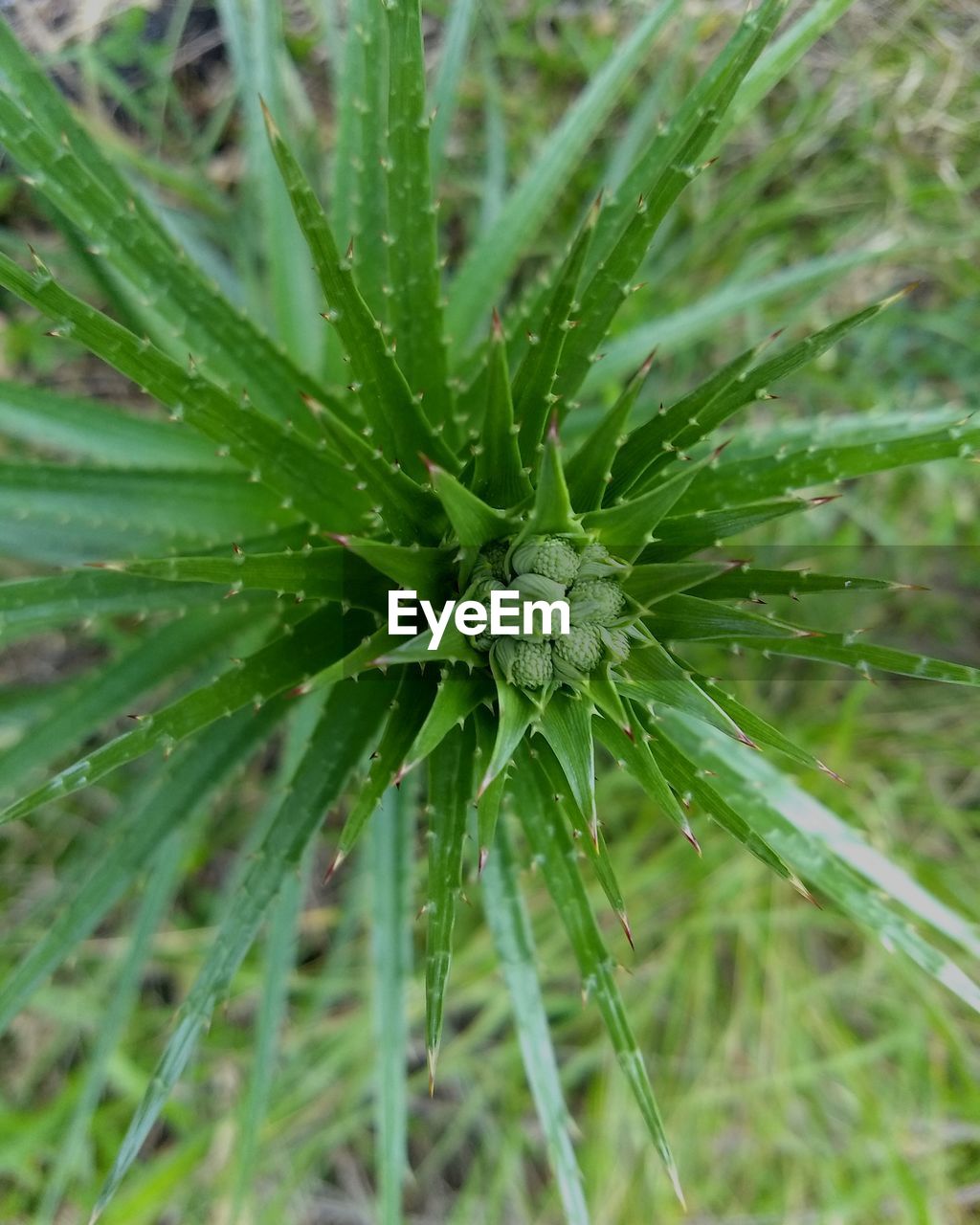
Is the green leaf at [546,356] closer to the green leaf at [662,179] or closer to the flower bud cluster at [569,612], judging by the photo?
the green leaf at [662,179]

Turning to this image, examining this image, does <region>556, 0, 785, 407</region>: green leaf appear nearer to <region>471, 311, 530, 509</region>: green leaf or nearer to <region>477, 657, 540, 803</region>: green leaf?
<region>471, 311, 530, 509</region>: green leaf

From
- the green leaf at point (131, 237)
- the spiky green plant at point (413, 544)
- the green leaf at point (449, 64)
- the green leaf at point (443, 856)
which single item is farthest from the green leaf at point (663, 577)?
the green leaf at point (449, 64)

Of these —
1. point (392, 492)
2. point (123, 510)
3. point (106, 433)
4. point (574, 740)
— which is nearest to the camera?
point (574, 740)

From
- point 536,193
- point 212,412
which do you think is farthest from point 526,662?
point 536,193

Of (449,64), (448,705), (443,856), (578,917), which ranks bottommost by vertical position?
(578,917)

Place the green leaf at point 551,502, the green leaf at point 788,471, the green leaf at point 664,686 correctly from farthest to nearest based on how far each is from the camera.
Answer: the green leaf at point 788,471 < the green leaf at point 664,686 < the green leaf at point 551,502

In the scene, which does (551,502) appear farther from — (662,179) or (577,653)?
(662,179)
